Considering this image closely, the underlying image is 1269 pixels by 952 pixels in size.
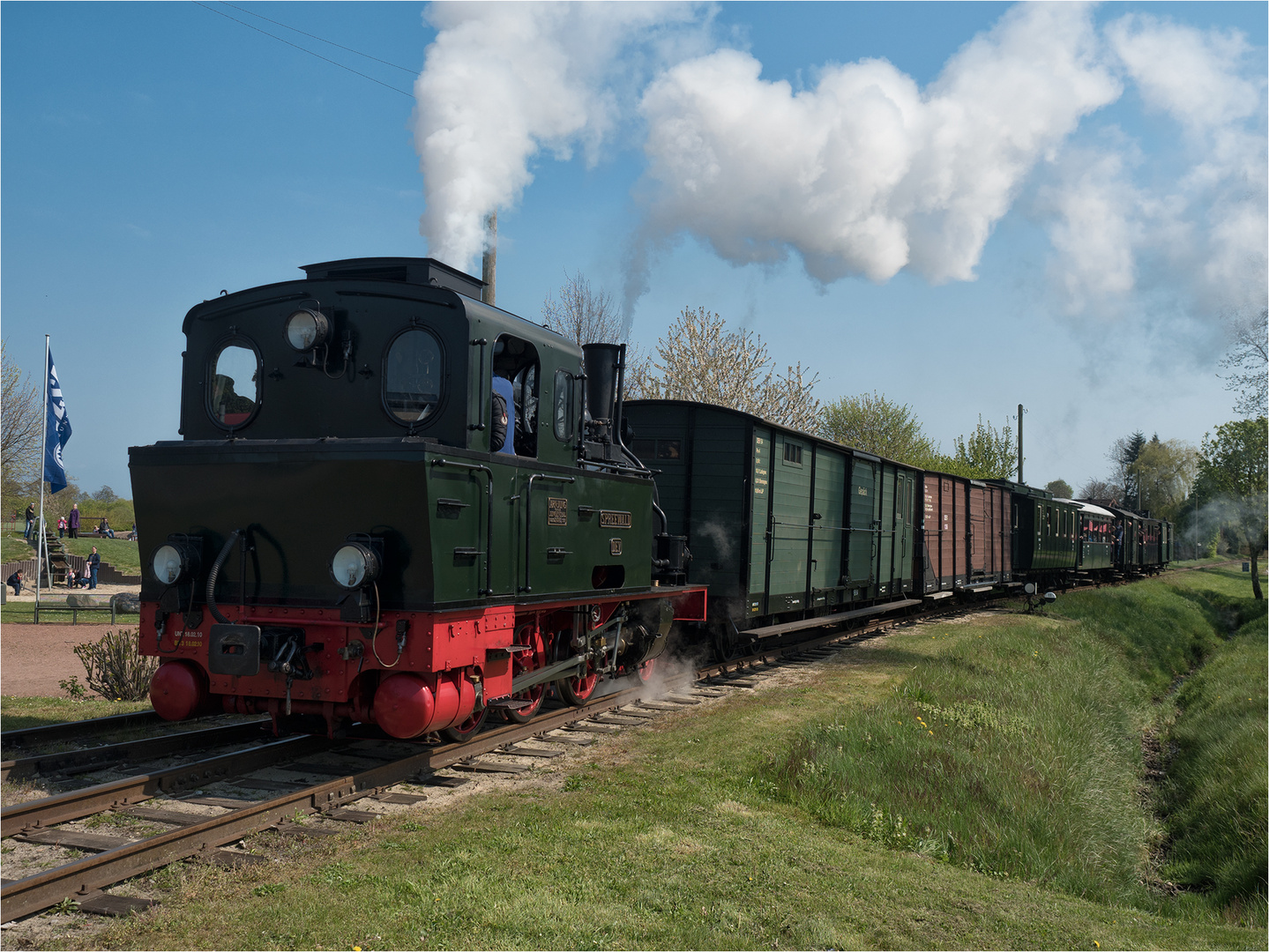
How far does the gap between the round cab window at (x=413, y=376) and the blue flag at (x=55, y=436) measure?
15743 mm

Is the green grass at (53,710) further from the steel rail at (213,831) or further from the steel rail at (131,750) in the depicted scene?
the steel rail at (213,831)

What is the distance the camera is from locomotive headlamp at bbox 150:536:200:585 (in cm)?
644

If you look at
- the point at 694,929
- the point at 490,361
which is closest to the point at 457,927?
the point at 694,929

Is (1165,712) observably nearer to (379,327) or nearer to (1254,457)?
(379,327)

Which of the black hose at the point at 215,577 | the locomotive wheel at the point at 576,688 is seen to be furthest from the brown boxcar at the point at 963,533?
the black hose at the point at 215,577

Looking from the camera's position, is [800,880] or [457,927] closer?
[457,927]

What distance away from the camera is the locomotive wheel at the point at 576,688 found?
8.79 meters

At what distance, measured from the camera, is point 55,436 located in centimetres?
1922

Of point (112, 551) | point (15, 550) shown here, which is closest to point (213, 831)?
point (15, 550)

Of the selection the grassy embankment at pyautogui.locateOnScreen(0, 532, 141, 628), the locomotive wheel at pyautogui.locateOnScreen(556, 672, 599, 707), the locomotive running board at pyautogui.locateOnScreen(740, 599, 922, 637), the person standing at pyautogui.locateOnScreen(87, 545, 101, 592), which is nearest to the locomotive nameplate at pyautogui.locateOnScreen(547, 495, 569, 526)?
the locomotive wheel at pyautogui.locateOnScreen(556, 672, 599, 707)

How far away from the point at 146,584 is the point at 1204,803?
11656mm

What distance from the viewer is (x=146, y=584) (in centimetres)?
686

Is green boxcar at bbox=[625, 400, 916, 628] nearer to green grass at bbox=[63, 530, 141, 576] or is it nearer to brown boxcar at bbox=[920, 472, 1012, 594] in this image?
brown boxcar at bbox=[920, 472, 1012, 594]

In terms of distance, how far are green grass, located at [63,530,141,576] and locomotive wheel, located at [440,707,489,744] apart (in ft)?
97.7
